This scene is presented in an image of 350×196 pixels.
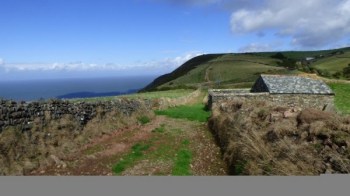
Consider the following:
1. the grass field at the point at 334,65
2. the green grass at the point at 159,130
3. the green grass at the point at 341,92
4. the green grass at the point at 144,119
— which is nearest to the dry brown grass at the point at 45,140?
the green grass at the point at 159,130

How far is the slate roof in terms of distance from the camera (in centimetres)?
4119

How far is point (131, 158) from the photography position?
64.7 feet

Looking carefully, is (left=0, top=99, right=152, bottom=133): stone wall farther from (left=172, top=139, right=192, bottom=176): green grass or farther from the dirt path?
(left=172, top=139, right=192, bottom=176): green grass

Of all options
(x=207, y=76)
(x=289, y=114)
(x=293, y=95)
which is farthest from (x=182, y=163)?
(x=207, y=76)

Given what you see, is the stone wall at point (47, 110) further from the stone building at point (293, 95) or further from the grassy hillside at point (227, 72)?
the grassy hillside at point (227, 72)

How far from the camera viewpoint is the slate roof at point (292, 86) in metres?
41.2

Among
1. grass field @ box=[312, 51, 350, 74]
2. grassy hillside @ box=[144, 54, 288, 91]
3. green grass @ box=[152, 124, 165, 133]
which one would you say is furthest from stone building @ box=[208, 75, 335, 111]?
grass field @ box=[312, 51, 350, 74]

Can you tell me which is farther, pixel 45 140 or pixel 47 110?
pixel 47 110

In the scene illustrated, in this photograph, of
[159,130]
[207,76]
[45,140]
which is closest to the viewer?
[45,140]

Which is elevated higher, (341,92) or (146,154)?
(341,92)

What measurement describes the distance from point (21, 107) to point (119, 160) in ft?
17.9

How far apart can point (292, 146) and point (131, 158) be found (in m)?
8.88

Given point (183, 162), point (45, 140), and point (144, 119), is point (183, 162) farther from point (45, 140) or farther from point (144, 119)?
point (144, 119)

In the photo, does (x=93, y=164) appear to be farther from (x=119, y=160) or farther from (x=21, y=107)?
(x=21, y=107)
